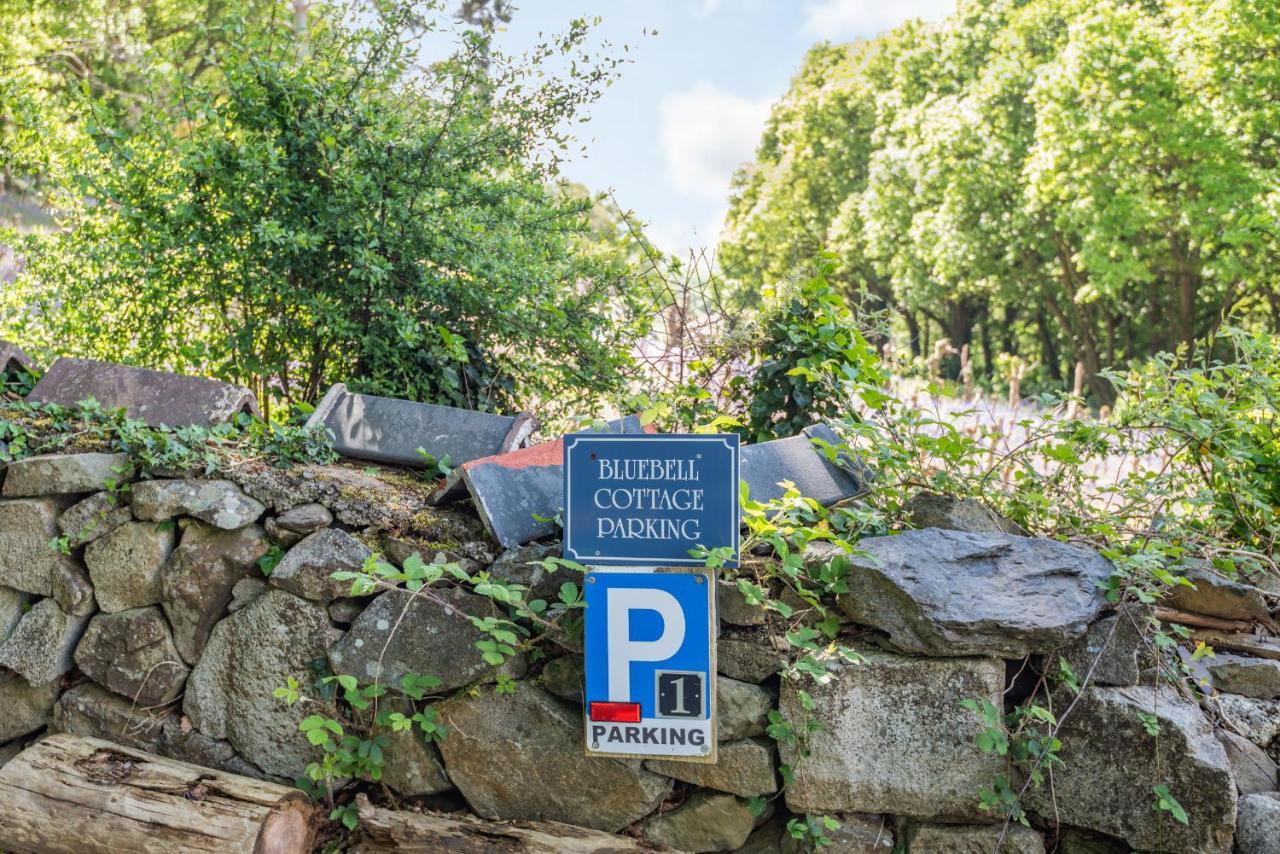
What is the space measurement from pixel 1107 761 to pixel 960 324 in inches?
951

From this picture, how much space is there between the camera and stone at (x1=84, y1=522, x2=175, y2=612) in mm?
3629

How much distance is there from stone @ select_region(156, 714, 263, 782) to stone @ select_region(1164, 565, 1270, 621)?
323cm

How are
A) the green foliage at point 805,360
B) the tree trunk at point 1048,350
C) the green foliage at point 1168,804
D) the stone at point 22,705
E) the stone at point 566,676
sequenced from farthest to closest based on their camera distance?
the tree trunk at point 1048,350 → the green foliage at point 805,360 → the stone at point 22,705 → the stone at point 566,676 → the green foliage at point 1168,804

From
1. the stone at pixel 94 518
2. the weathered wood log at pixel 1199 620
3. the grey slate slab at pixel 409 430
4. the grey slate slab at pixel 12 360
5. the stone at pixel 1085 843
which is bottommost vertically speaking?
the stone at pixel 1085 843

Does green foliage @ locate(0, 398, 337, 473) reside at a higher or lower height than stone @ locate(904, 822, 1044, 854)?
higher

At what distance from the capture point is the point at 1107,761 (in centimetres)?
293

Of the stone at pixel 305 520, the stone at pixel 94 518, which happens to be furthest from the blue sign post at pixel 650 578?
the stone at pixel 94 518

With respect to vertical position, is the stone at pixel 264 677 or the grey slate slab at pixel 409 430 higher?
the grey slate slab at pixel 409 430

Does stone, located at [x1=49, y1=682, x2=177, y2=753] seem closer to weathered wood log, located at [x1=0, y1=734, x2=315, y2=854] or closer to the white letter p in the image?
weathered wood log, located at [x1=0, y1=734, x2=315, y2=854]

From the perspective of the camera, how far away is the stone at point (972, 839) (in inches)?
117

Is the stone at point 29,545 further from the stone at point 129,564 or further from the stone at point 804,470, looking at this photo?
the stone at point 804,470

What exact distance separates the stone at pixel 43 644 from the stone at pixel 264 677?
0.63 meters

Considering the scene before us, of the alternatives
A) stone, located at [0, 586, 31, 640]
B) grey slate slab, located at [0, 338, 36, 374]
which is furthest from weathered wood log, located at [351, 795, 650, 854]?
grey slate slab, located at [0, 338, 36, 374]

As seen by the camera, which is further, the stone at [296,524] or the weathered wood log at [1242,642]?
the stone at [296,524]
